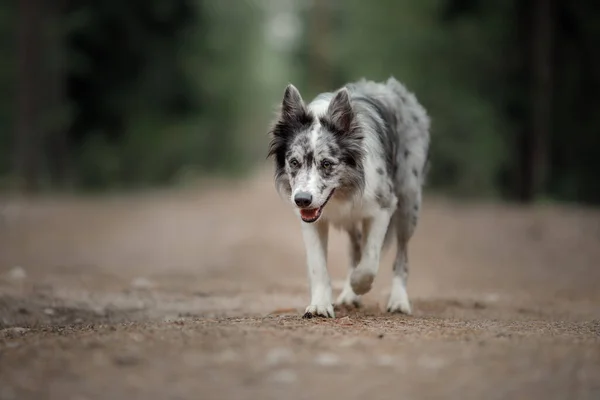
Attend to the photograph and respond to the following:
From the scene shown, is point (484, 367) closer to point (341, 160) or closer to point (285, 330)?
point (285, 330)

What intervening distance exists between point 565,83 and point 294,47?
2152cm

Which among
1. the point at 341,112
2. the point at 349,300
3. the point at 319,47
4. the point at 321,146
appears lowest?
the point at 349,300

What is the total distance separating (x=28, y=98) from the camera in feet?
77.7

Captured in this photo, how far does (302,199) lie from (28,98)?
19.0 m

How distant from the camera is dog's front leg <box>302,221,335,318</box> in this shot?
23.4 ft

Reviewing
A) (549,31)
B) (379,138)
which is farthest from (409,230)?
(549,31)

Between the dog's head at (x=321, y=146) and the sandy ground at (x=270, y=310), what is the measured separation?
1.26 metres

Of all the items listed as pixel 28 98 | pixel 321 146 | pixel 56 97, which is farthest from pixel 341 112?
pixel 56 97

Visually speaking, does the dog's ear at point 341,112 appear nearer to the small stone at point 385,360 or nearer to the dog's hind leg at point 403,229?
the dog's hind leg at point 403,229

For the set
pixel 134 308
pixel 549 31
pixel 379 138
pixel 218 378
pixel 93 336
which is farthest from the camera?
pixel 549 31

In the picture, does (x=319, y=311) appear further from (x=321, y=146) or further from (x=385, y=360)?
(x=385, y=360)

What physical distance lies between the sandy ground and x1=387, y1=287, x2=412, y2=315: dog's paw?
0.80ft

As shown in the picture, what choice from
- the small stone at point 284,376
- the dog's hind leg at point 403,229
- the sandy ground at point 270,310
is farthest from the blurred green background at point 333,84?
the small stone at point 284,376

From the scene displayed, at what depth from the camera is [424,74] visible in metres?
23.1
